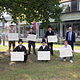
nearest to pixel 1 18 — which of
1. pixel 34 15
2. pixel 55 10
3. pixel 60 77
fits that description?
pixel 34 15

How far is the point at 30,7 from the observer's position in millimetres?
9398

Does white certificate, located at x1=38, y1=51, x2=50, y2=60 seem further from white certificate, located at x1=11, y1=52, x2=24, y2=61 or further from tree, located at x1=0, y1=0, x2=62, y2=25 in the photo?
tree, located at x1=0, y1=0, x2=62, y2=25

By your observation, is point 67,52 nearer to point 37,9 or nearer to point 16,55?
point 16,55

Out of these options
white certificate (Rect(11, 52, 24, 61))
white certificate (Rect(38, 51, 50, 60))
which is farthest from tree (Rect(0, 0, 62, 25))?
white certificate (Rect(38, 51, 50, 60))

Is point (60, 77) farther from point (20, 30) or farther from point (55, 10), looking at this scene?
point (20, 30)

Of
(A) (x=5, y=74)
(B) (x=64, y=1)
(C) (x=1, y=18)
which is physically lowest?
(A) (x=5, y=74)

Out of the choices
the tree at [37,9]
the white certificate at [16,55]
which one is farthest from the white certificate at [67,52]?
the tree at [37,9]

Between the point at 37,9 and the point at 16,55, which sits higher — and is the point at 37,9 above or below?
above

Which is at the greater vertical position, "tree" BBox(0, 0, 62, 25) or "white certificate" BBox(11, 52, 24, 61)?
"tree" BBox(0, 0, 62, 25)

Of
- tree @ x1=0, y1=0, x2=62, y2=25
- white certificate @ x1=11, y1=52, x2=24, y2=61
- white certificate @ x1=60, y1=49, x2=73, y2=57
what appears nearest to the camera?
white certificate @ x1=11, y1=52, x2=24, y2=61

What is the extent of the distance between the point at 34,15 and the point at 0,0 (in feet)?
9.37

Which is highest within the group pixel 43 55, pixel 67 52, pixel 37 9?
pixel 37 9

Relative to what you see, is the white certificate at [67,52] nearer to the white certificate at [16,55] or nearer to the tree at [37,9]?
the white certificate at [16,55]

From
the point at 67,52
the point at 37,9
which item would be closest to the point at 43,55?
the point at 67,52
